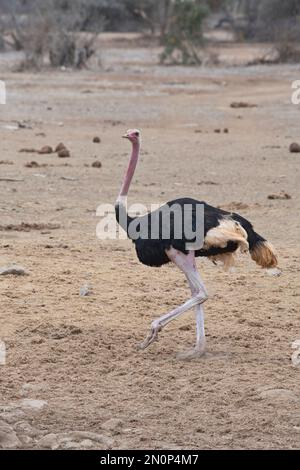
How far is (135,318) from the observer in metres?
6.05

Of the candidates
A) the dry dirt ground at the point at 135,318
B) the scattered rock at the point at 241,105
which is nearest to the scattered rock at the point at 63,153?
the dry dirt ground at the point at 135,318

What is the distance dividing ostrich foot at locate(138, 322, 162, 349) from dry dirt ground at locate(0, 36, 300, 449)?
0.18 ft

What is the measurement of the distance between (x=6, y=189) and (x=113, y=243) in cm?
241

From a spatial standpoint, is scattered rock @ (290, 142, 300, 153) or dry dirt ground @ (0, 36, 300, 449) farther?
scattered rock @ (290, 142, 300, 153)

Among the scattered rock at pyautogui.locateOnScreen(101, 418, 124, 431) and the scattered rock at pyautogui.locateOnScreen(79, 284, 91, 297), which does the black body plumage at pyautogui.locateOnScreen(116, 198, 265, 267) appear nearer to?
the scattered rock at pyautogui.locateOnScreen(101, 418, 124, 431)

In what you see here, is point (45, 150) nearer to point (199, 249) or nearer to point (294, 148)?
point (294, 148)

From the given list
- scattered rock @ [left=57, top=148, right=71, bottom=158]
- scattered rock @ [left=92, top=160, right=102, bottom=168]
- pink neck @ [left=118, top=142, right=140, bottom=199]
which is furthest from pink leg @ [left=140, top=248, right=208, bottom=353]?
scattered rock @ [left=57, top=148, right=71, bottom=158]

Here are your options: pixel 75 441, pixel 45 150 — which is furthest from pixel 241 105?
pixel 75 441

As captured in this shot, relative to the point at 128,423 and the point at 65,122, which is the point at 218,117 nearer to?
the point at 65,122

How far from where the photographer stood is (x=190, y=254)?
535 centimetres

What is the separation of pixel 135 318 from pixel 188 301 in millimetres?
767

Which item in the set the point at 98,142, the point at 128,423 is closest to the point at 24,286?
the point at 128,423

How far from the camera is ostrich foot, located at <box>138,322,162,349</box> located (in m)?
5.36

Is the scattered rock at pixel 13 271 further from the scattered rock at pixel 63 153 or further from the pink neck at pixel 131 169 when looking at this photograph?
the scattered rock at pixel 63 153
